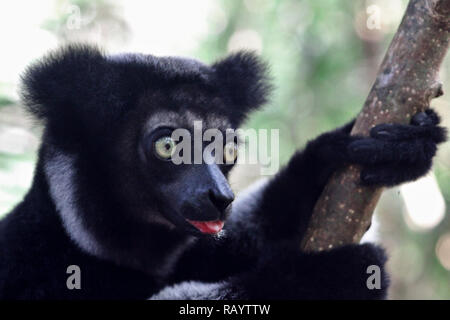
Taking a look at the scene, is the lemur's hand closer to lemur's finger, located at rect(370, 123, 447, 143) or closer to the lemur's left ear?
lemur's finger, located at rect(370, 123, 447, 143)

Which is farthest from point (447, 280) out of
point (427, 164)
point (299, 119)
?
point (427, 164)

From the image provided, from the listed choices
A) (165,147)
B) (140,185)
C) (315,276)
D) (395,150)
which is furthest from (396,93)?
(140,185)

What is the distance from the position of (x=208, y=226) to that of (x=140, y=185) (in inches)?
22.4

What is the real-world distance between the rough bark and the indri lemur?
0.09m

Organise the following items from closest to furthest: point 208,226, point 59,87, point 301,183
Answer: point 208,226, point 59,87, point 301,183

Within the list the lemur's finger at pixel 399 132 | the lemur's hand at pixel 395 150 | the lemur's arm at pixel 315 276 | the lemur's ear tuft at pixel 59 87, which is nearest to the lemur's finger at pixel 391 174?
the lemur's hand at pixel 395 150

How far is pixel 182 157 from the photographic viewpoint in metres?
3.55

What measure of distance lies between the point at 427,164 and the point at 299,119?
6.78 m

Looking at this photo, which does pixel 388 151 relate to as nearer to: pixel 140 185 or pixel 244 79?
pixel 244 79

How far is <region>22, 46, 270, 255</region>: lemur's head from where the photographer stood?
369 cm

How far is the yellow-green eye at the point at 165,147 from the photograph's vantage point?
359 centimetres

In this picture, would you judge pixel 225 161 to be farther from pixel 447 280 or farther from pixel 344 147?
pixel 447 280

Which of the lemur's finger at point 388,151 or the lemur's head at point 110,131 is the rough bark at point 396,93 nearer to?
the lemur's finger at point 388,151

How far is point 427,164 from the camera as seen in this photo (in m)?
3.53
